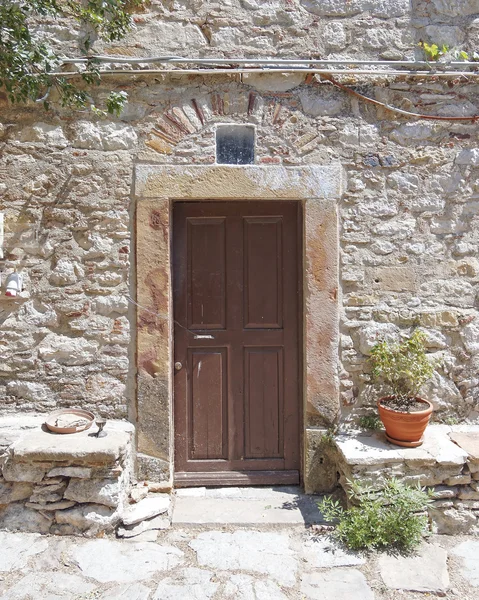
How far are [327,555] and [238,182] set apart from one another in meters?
2.27

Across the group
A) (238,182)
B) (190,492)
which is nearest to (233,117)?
(238,182)

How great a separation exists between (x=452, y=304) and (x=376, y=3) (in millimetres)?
2067

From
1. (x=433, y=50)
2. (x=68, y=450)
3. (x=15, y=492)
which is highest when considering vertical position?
(x=433, y=50)

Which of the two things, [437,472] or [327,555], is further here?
[437,472]

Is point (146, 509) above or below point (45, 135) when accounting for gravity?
below

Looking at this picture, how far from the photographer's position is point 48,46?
316 cm

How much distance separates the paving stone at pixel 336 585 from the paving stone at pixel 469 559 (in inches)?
21.7

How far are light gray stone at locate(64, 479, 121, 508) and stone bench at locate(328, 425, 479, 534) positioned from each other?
1.37 meters

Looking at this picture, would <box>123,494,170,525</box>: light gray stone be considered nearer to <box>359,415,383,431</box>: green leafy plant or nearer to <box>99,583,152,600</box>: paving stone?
<box>99,583,152,600</box>: paving stone

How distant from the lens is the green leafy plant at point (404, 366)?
10.2ft

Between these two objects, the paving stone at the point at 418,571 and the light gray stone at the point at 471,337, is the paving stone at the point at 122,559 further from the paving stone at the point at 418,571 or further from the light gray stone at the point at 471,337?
the light gray stone at the point at 471,337

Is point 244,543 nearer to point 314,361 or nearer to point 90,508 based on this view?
point 90,508

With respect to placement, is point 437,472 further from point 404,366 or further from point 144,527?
point 144,527

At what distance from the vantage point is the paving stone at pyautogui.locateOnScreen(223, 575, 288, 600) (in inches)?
92.4
